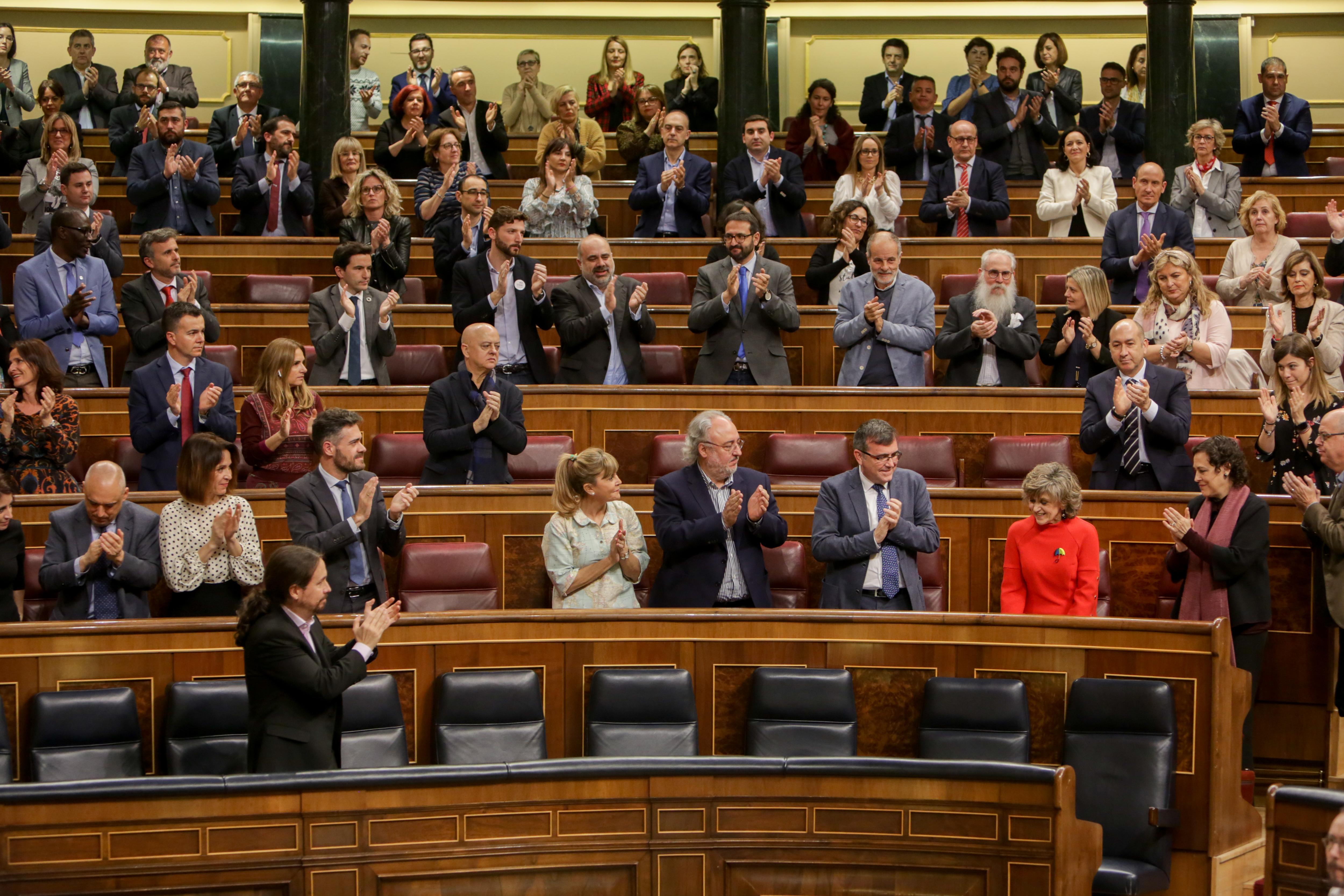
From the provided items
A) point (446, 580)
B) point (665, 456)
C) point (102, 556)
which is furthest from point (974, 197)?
point (102, 556)

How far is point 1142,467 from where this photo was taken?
202 inches

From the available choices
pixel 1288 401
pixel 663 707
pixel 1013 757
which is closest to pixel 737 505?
pixel 663 707

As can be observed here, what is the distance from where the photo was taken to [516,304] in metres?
6.05

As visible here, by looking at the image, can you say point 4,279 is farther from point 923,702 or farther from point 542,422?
point 923,702

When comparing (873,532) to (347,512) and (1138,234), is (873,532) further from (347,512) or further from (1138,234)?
(1138,234)

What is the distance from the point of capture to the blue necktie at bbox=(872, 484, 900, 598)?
4637 mm

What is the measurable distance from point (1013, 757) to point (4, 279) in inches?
202

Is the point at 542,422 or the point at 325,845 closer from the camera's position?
the point at 325,845

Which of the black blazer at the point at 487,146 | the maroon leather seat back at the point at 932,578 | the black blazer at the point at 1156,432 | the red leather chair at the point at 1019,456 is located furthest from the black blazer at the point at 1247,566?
the black blazer at the point at 487,146

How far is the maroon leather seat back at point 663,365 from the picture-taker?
6375 millimetres

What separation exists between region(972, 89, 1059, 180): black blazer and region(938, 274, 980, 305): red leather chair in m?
1.54

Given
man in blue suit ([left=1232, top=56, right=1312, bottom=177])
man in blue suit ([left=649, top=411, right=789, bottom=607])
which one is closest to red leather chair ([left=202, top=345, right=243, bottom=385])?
man in blue suit ([left=649, top=411, right=789, bottom=607])

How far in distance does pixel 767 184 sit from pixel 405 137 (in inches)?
77.6

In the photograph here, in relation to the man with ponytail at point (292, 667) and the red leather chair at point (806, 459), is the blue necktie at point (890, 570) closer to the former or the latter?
the red leather chair at point (806, 459)
